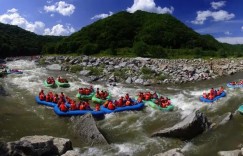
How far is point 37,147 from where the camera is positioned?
1034cm

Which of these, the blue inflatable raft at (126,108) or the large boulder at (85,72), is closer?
the blue inflatable raft at (126,108)

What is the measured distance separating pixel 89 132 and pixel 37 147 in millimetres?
3529

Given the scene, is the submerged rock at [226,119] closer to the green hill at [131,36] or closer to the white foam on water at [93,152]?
the white foam on water at [93,152]

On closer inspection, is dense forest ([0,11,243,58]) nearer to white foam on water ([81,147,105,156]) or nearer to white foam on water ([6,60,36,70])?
white foam on water ([6,60,36,70])

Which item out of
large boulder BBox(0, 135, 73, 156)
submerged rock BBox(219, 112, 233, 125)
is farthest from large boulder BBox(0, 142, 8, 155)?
submerged rock BBox(219, 112, 233, 125)

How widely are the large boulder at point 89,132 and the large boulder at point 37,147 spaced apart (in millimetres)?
1537

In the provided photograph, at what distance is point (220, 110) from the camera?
59.5 feet

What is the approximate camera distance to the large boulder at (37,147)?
32.2 feet

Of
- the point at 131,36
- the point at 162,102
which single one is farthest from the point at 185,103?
the point at 131,36

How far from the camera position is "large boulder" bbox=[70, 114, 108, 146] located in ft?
42.9

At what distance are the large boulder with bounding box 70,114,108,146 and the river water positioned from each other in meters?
0.30

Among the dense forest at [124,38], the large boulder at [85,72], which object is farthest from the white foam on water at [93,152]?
the dense forest at [124,38]

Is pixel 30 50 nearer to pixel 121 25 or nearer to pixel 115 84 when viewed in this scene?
pixel 121 25

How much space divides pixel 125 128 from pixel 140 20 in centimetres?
7989
